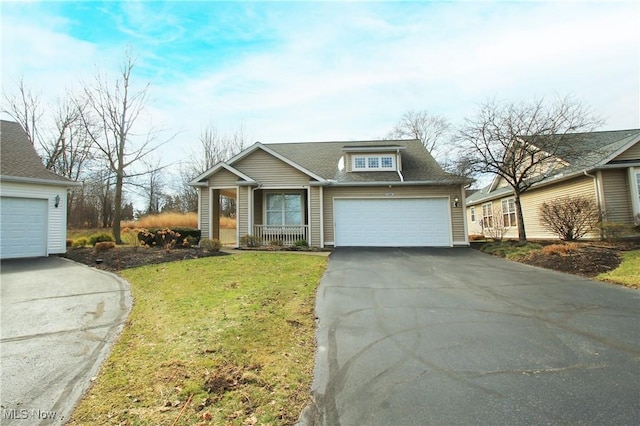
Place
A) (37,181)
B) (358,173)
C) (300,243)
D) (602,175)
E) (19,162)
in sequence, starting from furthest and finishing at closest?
(358,173), (300,243), (602,175), (19,162), (37,181)

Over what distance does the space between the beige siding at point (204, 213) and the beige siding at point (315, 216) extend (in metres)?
4.91

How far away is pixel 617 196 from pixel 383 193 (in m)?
9.80

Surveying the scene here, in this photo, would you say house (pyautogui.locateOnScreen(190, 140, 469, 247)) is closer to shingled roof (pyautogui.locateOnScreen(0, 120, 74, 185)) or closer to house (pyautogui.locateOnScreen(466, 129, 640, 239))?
house (pyautogui.locateOnScreen(466, 129, 640, 239))

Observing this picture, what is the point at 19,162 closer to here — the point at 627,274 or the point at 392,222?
the point at 392,222

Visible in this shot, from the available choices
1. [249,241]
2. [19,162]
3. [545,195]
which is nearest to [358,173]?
[249,241]

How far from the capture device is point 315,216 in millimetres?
15258

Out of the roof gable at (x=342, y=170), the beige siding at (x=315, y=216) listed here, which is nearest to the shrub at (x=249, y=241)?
the beige siding at (x=315, y=216)

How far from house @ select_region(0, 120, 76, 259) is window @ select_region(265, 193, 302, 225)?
8637 millimetres

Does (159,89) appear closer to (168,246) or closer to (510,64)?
(168,246)

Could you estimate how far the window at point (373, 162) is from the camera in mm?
16812

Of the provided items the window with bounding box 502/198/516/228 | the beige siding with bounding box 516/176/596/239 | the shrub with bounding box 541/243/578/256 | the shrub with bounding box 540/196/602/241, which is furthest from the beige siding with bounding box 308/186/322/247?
the window with bounding box 502/198/516/228

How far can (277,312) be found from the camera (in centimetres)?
541

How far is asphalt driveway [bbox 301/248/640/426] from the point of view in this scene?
286 cm

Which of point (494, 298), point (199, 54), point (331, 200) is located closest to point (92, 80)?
point (199, 54)
